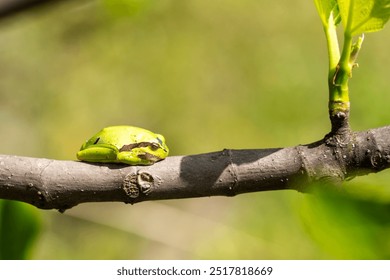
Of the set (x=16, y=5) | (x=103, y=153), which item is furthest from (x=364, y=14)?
(x=16, y=5)

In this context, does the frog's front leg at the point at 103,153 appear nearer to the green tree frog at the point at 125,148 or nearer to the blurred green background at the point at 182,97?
the green tree frog at the point at 125,148

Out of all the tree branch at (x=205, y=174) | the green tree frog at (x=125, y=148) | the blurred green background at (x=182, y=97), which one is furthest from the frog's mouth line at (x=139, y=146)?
the blurred green background at (x=182, y=97)

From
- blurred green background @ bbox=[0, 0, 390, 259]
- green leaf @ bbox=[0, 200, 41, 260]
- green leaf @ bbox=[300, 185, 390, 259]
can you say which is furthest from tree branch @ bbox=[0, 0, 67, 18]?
blurred green background @ bbox=[0, 0, 390, 259]

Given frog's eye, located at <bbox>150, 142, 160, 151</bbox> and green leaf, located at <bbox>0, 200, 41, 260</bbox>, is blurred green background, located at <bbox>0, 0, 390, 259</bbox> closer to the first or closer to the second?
frog's eye, located at <bbox>150, 142, 160, 151</bbox>

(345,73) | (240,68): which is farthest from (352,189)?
(240,68)

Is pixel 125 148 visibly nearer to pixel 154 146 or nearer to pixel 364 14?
pixel 154 146
